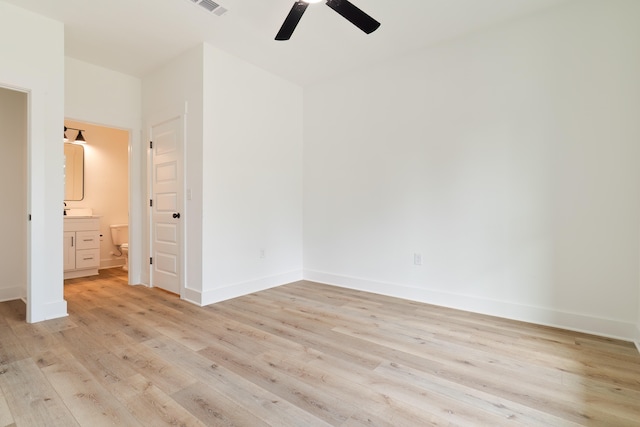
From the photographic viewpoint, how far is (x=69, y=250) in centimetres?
445

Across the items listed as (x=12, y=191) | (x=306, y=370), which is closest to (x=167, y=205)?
(x=12, y=191)

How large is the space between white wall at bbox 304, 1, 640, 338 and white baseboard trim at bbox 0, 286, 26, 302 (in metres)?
3.73

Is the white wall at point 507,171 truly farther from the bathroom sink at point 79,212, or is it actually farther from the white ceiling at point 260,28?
the bathroom sink at point 79,212

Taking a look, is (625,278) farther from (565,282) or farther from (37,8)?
(37,8)

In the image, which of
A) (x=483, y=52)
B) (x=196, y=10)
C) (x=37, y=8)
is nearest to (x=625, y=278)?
(x=483, y=52)

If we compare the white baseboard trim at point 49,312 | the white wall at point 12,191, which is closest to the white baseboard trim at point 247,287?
the white baseboard trim at point 49,312

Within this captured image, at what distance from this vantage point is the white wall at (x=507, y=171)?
8.07ft

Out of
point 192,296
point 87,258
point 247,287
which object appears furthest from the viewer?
point 87,258

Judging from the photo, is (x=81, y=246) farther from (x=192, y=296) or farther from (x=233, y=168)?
(x=233, y=168)

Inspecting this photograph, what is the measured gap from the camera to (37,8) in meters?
2.70

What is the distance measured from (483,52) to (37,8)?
13.3ft

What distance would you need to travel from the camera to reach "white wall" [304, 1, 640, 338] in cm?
246

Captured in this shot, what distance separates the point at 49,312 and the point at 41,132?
162cm

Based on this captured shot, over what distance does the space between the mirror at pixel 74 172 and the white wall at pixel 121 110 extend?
1.64 m
